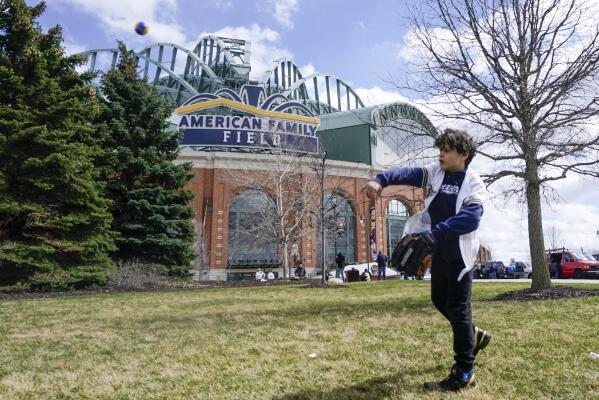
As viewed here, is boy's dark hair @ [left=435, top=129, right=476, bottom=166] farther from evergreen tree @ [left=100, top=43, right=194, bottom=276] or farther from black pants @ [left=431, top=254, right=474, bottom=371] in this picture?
evergreen tree @ [left=100, top=43, right=194, bottom=276]

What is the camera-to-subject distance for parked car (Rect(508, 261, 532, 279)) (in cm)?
3251

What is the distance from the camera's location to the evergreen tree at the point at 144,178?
17.8m

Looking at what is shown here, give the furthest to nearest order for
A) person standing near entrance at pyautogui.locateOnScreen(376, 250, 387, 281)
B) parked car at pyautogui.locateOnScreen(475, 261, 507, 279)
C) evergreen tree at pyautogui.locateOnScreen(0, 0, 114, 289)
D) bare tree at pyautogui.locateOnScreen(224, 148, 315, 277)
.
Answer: parked car at pyautogui.locateOnScreen(475, 261, 507, 279), bare tree at pyautogui.locateOnScreen(224, 148, 315, 277), person standing near entrance at pyautogui.locateOnScreen(376, 250, 387, 281), evergreen tree at pyautogui.locateOnScreen(0, 0, 114, 289)

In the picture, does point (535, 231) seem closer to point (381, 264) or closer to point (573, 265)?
point (381, 264)

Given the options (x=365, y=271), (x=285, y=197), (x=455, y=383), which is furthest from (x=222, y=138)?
(x=455, y=383)

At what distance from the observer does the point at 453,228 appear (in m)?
2.84

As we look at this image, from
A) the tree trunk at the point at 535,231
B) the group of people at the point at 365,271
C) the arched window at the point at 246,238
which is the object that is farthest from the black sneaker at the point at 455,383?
the arched window at the point at 246,238

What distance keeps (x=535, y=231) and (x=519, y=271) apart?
2712 centimetres

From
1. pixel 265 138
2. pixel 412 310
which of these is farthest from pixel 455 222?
pixel 265 138

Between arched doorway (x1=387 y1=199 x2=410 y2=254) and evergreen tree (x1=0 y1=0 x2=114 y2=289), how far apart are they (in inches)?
1224

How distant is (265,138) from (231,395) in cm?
3259

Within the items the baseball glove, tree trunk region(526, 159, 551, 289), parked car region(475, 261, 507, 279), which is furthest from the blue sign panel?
the baseball glove

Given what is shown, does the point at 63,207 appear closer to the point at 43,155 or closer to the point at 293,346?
the point at 43,155

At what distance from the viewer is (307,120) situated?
36.2 metres
